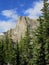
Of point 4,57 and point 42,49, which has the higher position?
point 42,49

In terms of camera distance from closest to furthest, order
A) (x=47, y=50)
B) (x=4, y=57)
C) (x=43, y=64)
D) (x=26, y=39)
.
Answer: (x=47, y=50), (x=43, y=64), (x=26, y=39), (x=4, y=57)

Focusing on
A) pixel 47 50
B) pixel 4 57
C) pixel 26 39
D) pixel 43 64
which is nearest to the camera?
pixel 47 50

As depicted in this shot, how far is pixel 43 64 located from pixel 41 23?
7.09m

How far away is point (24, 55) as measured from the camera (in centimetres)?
8444

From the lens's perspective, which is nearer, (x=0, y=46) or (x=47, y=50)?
(x=47, y=50)

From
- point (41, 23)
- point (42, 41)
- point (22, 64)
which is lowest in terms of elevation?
point (22, 64)

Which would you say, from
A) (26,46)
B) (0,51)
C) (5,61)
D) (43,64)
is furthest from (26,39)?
(43,64)

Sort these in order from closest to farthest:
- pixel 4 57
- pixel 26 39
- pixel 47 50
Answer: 1. pixel 47 50
2. pixel 26 39
3. pixel 4 57

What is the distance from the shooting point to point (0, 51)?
84.6 meters

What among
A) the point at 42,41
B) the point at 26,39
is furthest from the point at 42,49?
the point at 26,39

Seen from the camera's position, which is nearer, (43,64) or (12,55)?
(43,64)

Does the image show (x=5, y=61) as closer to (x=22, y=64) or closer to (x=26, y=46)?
(x=22, y=64)

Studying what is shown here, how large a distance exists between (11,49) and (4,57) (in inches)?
209

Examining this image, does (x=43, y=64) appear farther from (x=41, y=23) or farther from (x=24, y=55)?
(x=24, y=55)
